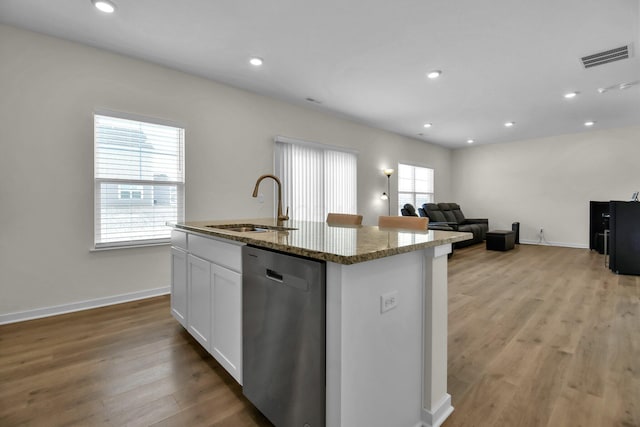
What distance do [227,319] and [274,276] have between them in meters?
0.57

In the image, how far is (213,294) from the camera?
1.79 m

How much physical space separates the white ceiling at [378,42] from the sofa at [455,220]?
2.80 metres

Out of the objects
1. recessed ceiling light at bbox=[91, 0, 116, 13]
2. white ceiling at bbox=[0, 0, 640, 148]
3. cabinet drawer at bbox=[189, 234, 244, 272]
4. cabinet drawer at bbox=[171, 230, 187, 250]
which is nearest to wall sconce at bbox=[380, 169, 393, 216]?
white ceiling at bbox=[0, 0, 640, 148]

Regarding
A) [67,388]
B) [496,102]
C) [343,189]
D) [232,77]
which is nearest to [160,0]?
[232,77]

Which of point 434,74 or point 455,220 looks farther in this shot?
point 455,220

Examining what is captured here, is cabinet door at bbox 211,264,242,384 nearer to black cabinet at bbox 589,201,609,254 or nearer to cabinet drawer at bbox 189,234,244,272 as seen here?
cabinet drawer at bbox 189,234,244,272

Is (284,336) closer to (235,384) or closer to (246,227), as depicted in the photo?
(235,384)

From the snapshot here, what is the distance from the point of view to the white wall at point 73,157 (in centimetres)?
264

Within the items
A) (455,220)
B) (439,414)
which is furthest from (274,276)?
(455,220)

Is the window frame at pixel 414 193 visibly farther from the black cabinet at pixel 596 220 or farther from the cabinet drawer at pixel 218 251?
the cabinet drawer at pixel 218 251

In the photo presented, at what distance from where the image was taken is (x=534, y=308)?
2.95 meters

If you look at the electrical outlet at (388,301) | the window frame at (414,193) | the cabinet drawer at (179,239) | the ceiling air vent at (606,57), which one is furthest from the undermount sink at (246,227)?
the window frame at (414,193)

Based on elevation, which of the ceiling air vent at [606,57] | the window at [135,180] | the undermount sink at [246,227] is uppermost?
the ceiling air vent at [606,57]

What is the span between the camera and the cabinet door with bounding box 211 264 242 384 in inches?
61.0
